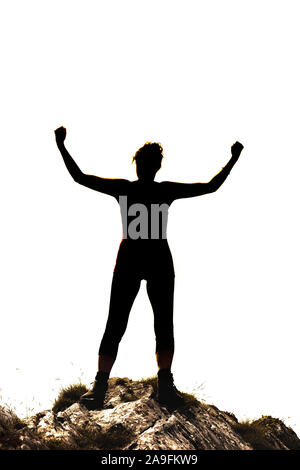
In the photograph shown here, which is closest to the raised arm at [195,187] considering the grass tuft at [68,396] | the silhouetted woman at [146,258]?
the silhouetted woman at [146,258]

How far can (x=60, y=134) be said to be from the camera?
30.8ft

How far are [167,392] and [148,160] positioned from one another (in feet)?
12.6

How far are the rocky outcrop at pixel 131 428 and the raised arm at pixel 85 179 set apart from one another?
11.7ft

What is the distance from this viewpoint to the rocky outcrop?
8.20 m

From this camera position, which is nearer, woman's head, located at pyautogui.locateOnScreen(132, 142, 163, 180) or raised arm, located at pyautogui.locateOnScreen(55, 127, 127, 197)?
raised arm, located at pyautogui.locateOnScreen(55, 127, 127, 197)

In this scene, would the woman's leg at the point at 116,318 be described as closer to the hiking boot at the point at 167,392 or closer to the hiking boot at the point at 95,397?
the hiking boot at the point at 95,397

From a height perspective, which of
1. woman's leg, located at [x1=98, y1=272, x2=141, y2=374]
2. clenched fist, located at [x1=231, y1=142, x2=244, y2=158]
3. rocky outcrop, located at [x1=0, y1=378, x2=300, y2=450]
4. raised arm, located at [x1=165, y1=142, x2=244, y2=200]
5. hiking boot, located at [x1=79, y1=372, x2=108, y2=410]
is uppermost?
clenched fist, located at [x1=231, y1=142, x2=244, y2=158]

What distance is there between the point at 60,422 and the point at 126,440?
1.09 metres

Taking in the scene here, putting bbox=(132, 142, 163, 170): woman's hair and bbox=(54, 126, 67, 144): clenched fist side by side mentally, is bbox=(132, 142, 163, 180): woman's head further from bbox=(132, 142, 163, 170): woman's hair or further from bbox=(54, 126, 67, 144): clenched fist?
bbox=(54, 126, 67, 144): clenched fist

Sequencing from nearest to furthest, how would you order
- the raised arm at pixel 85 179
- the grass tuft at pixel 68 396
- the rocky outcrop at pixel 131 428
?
the rocky outcrop at pixel 131 428 → the raised arm at pixel 85 179 → the grass tuft at pixel 68 396

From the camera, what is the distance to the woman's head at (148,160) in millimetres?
9453

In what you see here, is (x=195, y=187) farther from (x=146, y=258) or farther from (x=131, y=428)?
(x=131, y=428)

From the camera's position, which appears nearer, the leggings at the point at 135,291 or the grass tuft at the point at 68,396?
the leggings at the point at 135,291

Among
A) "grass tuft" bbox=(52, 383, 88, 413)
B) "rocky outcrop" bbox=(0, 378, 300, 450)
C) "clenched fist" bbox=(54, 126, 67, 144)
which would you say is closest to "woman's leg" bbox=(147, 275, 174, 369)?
"rocky outcrop" bbox=(0, 378, 300, 450)
